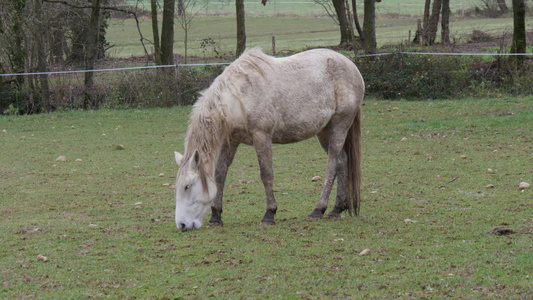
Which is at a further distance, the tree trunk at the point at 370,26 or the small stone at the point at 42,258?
the tree trunk at the point at 370,26

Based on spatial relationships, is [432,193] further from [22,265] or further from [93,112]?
[93,112]

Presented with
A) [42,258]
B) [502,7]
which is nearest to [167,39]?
[42,258]

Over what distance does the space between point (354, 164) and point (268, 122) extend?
1440 mm

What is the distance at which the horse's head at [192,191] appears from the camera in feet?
21.0

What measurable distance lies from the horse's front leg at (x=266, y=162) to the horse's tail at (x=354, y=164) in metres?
1.07

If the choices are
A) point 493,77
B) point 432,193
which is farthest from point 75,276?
point 493,77

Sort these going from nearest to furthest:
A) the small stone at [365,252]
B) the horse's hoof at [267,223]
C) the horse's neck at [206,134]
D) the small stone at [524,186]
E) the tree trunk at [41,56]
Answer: the small stone at [365,252]
the horse's neck at [206,134]
the horse's hoof at [267,223]
the small stone at [524,186]
the tree trunk at [41,56]

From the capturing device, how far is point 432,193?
834 cm

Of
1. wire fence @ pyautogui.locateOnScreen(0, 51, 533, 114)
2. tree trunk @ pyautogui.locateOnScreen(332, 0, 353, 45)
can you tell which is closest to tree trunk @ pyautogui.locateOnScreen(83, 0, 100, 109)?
wire fence @ pyautogui.locateOnScreen(0, 51, 533, 114)

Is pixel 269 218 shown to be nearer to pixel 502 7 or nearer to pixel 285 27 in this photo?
pixel 502 7

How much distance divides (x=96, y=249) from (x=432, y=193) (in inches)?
180

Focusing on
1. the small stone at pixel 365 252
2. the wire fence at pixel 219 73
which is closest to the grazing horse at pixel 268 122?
the small stone at pixel 365 252

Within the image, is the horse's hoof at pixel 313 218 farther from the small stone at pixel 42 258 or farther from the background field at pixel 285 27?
the background field at pixel 285 27

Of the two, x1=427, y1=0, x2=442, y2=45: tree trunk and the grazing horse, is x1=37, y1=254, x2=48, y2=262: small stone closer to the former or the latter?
the grazing horse
